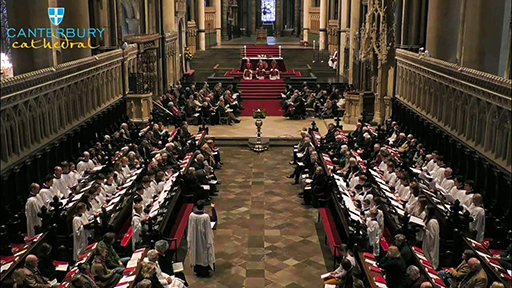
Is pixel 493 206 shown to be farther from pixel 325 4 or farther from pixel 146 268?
pixel 325 4

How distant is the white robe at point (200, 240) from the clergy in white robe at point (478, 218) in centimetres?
497

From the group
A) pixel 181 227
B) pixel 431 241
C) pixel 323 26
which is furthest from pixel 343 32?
pixel 431 241

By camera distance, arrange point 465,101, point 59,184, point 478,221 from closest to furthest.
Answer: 1. point 478,221
2. point 59,184
3. point 465,101

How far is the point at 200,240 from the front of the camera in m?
10.4

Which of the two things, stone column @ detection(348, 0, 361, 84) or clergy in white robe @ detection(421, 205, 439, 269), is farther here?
stone column @ detection(348, 0, 361, 84)

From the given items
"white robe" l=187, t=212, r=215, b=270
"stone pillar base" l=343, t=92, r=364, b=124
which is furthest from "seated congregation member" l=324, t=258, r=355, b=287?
"stone pillar base" l=343, t=92, r=364, b=124

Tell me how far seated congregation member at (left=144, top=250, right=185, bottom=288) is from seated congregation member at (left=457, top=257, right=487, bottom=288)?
178 inches

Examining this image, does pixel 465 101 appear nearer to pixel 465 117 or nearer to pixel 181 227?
pixel 465 117

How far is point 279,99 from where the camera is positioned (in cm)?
3016

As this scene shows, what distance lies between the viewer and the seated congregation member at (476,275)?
316 inches

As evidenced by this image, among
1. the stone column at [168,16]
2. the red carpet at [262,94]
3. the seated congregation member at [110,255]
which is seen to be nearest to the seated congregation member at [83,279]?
the seated congregation member at [110,255]

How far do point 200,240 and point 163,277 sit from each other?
1.78 metres

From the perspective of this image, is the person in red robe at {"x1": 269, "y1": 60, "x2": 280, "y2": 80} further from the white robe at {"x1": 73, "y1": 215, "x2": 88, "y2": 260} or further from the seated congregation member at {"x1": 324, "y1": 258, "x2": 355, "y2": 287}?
the seated congregation member at {"x1": 324, "y1": 258, "x2": 355, "y2": 287}

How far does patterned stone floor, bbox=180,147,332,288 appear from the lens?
34.1ft
